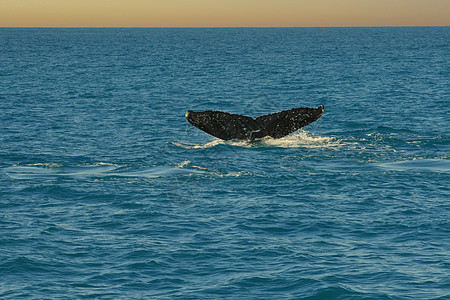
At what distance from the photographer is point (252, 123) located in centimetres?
2692

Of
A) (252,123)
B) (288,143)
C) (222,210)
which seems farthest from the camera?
(288,143)

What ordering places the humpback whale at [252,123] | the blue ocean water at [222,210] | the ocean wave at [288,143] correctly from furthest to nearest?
1. the ocean wave at [288,143]
2. the humpback whale at [252,123]
3. the blue ocean water at [222,210]

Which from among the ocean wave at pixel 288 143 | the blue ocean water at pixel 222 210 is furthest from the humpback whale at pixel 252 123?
the blue ocean water at pixel 222 210

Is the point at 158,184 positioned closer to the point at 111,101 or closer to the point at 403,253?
the point at 403,253

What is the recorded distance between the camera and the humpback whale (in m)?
24.7

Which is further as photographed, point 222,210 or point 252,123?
point 252,123

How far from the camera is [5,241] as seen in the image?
17.4m

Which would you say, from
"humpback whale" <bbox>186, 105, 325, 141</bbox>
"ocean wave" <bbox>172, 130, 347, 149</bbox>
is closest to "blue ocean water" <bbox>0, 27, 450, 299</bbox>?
"ocean wave" <bbox>172, 130, 347, 149</bbox>

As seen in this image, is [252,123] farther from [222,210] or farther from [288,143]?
[222,210]

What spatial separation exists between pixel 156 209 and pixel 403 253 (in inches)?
302

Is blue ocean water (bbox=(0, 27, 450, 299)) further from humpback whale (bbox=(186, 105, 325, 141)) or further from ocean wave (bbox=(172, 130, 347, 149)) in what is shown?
humpback whale (bbox=(186, 105, 325, 141))

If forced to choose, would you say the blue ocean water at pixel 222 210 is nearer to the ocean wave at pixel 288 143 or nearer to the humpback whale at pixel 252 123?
the ocean wave at pixel 288 143

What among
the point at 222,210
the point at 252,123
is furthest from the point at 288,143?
the point at 222,210

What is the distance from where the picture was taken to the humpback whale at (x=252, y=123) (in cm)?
2467
